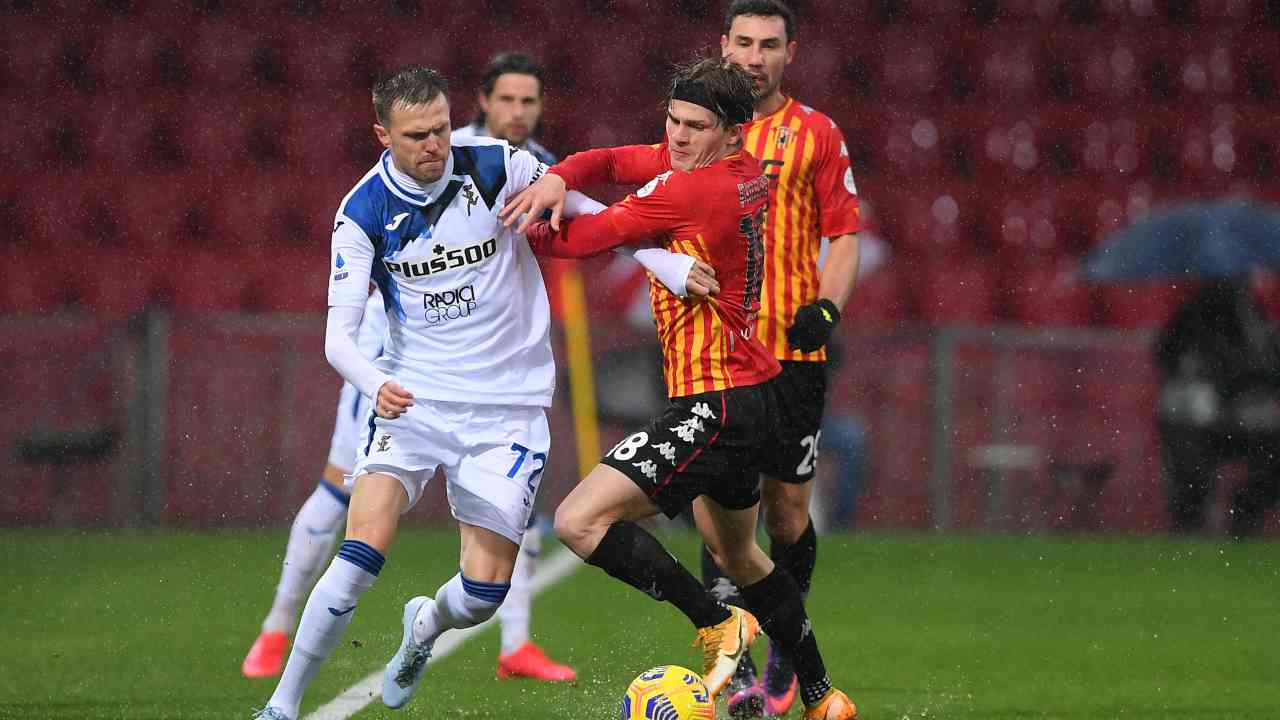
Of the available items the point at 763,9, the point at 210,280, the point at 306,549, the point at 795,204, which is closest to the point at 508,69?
the point at 763,9

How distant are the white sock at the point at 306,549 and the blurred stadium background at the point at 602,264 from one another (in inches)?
189

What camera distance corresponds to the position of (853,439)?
11.3 m

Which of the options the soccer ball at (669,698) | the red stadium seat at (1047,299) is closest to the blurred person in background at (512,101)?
the soccer ball at (669,698)

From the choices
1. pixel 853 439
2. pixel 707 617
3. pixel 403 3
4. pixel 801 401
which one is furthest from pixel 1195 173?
pixel 707 617

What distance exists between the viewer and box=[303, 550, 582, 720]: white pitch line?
17.8 feet

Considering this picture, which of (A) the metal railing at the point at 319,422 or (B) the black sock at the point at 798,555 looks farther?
(A) the metal railing at the point at 319,422

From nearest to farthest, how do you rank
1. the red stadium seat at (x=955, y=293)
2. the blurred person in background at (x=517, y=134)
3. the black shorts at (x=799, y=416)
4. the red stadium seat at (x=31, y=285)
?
the black shorts at (x=799, y=416)
the blurred person in background at (x=517, y=134)
the red stadium seat at (x=31, y=285)
the red stadium seat at (x=955, y=293)

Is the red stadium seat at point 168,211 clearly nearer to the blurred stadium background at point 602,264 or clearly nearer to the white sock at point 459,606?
the blurred stadium background at point 602,264

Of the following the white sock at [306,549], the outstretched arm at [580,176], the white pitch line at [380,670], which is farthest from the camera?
the white sock at [306,549]

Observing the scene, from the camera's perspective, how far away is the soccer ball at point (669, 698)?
4.59m

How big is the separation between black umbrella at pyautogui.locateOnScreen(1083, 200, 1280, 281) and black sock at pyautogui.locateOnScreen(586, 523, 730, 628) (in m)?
7.35

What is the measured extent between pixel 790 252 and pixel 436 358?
1256 mm

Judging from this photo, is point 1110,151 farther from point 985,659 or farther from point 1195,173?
point 985,659

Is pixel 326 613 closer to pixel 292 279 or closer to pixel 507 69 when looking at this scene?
pixel 507 69
